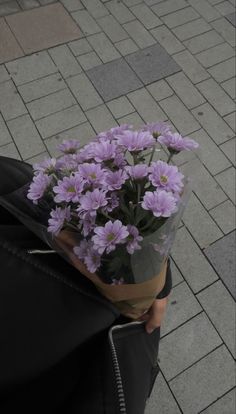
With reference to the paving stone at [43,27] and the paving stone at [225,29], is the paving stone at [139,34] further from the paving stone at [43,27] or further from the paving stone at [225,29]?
the paving stone at [225,29]

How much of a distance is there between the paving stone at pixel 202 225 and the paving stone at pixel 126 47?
1.63 metres

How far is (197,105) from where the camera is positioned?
134 inches

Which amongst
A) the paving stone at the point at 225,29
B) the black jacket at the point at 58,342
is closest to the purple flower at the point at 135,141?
the black jacket at the point at 58,342

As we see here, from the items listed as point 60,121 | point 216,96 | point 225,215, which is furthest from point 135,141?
point 216,96

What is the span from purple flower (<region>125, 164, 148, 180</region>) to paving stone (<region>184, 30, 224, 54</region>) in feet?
10.6

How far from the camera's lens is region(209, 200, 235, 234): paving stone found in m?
2.80

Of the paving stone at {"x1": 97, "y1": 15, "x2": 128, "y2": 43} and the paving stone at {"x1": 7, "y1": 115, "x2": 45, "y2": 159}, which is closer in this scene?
the paving stone at {"x1": 7, "y1": 115, "x2": 45, "y2": 159}

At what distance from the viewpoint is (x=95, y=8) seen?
401 centimetres

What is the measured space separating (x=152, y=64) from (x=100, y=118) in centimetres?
79

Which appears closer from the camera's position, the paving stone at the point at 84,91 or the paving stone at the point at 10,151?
the paving stone at the point at 10,151

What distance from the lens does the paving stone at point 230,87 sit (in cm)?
350

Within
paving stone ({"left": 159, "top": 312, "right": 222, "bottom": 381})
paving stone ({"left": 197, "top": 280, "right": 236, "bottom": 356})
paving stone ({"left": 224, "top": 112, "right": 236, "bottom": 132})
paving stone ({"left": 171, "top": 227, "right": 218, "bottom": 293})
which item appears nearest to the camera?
paving stone ({"left": 159, "top": 312, "right": 222, "bottom": 381})

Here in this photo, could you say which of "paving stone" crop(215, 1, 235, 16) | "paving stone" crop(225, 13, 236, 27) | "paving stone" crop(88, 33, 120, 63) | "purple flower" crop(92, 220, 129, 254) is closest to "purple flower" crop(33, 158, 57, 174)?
"purple flower" crop(92, 220, 129, 254)

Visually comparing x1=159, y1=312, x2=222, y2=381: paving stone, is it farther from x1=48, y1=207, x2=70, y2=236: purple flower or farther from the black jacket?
x1=48, y1=207, x2=70, y2=236: purple flower
